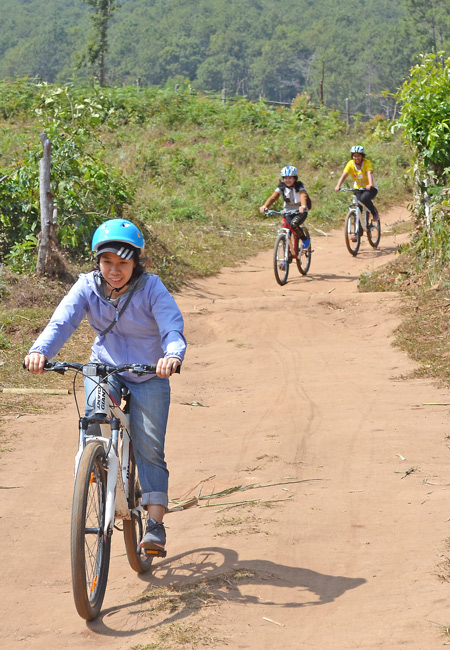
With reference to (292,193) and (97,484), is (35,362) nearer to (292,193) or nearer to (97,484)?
(97,484)

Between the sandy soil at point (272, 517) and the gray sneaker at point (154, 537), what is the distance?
23 cm

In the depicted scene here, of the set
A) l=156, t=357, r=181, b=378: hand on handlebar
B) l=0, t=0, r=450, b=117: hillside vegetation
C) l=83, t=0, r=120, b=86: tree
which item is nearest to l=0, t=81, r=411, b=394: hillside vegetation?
l=156, t=357, r=181, b=378: hand on handlebar

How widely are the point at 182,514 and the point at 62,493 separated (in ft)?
3.22

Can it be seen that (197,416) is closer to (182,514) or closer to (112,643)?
(182,514)

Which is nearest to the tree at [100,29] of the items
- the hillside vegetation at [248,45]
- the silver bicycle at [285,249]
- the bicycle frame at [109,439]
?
the silver bicycle at [285,249]

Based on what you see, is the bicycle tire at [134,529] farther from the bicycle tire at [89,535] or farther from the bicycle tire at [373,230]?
the bicycle tire at [373,230]

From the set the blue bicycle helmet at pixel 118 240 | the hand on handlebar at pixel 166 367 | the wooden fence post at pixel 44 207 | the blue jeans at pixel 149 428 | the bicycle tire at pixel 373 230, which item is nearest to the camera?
the hand on handlebar at pixel 166 367

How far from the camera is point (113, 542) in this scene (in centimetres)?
507

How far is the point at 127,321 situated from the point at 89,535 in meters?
1.07

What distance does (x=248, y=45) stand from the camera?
139 meters

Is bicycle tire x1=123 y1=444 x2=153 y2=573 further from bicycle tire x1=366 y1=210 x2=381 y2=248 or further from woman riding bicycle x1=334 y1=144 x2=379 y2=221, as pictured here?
bicycle tire x1=366 y1=210 x2=381 y2=248

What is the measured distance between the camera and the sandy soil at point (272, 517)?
3740 millimetres

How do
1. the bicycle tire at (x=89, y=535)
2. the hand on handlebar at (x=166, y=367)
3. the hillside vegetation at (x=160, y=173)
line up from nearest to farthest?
1. the bicycle tire at (x=89, y=535)
2. the hand on handlebar at (x=166, y=367)
3. the hillside vegetation at (x=160, y=173)

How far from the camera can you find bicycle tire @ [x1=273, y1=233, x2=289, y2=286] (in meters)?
13.1
